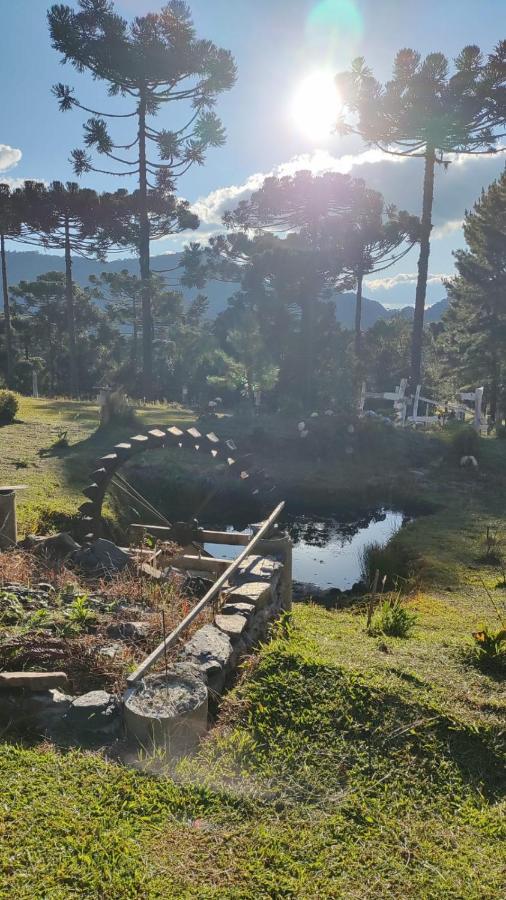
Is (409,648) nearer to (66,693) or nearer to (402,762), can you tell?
(402,762)

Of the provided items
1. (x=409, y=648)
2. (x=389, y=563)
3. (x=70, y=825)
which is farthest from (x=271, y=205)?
(x=70, y=825)

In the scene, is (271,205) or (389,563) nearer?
(389,563)

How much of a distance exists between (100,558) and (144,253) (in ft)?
79.7

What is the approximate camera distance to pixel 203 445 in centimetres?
1084

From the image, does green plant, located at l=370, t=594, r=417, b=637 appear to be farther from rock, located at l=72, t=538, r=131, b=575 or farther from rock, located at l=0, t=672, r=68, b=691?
rock, located at l=0, t=672, r=68, b=691

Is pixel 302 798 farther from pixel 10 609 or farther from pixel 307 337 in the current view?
pixel 307 337

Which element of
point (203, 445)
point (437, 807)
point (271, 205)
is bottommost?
point (437, 807)

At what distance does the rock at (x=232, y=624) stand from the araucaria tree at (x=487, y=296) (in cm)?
2467

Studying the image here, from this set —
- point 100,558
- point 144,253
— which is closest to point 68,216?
point 144,253

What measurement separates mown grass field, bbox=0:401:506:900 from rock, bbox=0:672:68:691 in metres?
0.41

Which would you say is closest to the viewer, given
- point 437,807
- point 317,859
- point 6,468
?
point 317,859

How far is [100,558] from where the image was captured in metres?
→ 7.25

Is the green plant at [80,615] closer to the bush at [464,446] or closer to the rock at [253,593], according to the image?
the rock at [253,593]

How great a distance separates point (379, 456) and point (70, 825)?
15890mm
